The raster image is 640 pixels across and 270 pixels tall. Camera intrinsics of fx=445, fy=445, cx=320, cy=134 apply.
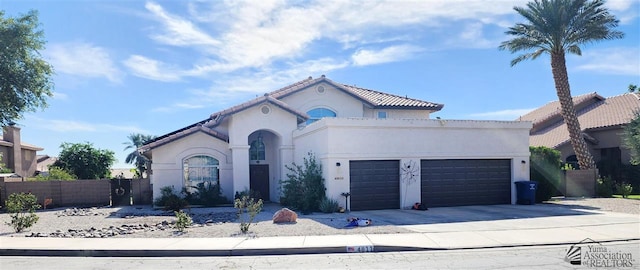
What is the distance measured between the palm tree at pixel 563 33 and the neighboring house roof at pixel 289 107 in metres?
6.55

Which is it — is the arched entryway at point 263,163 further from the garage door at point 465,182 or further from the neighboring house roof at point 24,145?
the neighboring house roof at point 24,145

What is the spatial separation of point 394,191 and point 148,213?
34.2ft

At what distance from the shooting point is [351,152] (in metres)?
17.5

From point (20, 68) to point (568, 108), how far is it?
28369 mm

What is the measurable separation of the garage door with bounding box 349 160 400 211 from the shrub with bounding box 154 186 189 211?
7909 millimetres

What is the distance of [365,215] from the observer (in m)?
16.1

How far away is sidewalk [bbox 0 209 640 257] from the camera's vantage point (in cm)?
1021

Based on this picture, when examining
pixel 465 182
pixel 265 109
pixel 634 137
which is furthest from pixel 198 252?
pixel 634 137

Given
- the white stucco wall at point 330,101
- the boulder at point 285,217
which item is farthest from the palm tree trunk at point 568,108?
the boulder at point 285,217

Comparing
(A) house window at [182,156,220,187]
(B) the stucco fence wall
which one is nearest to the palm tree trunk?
(A) house window at [182,156,220,187]

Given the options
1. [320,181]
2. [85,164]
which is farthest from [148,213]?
[85,164]

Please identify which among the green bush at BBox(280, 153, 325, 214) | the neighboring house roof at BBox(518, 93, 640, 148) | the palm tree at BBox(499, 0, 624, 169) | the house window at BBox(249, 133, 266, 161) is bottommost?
the green bush at BBox(280, 153, 325, 214)

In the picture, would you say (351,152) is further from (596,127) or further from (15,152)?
(15,152)

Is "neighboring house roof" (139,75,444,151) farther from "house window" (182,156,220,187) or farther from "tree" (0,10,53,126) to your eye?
"tree" (0,10,53,126)
